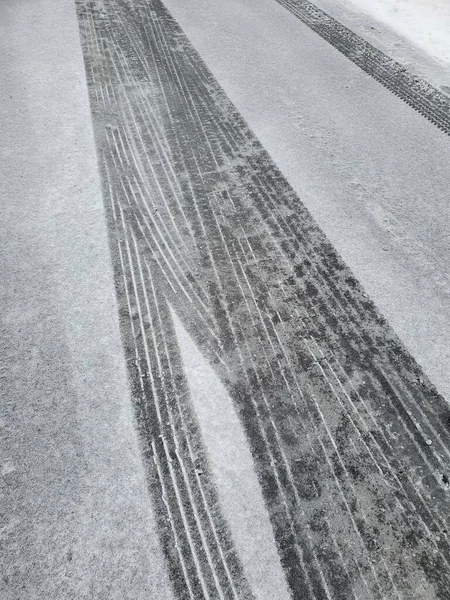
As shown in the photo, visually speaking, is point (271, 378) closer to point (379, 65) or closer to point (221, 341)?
point (221, 341)

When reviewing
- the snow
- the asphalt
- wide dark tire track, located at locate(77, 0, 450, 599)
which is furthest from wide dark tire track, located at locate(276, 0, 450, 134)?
wide dark tire track, located at locate(77, 0, 450, 599)

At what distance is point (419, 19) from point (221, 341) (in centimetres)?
655

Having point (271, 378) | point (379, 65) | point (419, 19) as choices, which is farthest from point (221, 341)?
point (419, 19)

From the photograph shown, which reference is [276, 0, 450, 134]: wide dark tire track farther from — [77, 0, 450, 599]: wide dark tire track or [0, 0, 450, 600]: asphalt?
[77, 0, 450, 599]: wide dark tire track

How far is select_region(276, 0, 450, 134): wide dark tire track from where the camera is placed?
4613mm

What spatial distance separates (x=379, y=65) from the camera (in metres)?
5.30

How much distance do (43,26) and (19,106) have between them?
2117 millimetres

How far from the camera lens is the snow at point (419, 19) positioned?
582cm

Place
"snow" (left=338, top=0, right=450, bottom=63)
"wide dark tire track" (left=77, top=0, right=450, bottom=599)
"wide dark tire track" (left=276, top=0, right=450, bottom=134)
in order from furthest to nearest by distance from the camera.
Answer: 1. "snow" (left=338, top=0, right=450, bottom=63)
2. "wide dark tire track" (left=276, top=0, right=450, bottom=134)
3. "wide dark tire track" (left=77, top=0, right=450, bottom=599)

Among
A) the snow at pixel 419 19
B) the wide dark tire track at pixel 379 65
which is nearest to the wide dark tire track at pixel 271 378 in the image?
the wide dark tire track at pixel 379 65

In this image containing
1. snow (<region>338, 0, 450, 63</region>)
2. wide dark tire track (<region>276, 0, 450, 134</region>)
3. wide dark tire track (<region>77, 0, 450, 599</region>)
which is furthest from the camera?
snow (<region>338, 0, 450, 63</region>)

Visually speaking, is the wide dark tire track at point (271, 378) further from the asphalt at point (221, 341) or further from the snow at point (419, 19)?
the snow at point (419, 19)

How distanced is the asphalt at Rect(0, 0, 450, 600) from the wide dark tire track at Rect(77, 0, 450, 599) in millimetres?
11

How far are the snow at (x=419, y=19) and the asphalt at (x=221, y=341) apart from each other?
1846 millimetres
